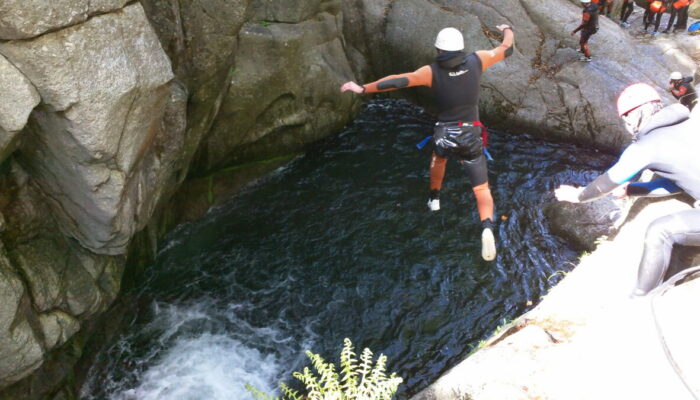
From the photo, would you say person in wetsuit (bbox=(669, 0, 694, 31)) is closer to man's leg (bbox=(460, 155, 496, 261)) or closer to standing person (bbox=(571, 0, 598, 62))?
standing person (bbox=(571, 0, 598, 62))

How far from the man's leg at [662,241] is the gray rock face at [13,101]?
5817 mm

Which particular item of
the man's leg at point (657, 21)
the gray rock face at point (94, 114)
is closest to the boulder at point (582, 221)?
the gray rock face at point (94, 114)

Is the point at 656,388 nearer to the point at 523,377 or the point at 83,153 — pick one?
the point at 523,377

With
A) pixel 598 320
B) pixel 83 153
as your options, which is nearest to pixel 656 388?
pixel 598 320

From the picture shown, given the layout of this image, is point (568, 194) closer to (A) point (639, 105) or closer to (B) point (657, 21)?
(A) point (639, 105)

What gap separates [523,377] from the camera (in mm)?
4484

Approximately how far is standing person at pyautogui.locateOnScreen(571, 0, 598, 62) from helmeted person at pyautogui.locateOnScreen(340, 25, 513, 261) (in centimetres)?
617

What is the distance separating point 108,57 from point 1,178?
67.0 inches

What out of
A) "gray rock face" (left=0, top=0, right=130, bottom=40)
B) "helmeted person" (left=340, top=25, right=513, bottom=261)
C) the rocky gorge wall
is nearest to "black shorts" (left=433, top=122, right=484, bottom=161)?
"helmeted person" (left=340, top=25, right=513, bottom=261)

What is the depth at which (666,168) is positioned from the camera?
509 centimetres

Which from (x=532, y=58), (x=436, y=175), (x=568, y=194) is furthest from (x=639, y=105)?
(x=532, y=58)

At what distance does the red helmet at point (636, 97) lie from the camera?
523 cm

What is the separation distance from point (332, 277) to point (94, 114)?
4.92 m

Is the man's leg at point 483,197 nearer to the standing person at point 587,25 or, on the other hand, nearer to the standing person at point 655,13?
the standing person at point 587,25
